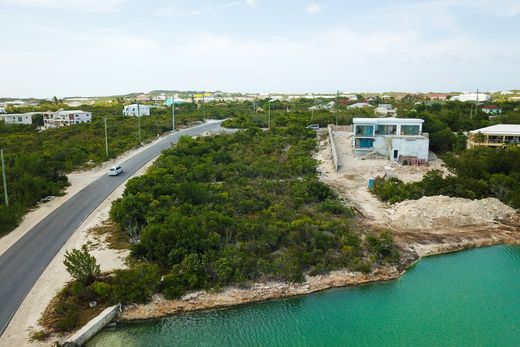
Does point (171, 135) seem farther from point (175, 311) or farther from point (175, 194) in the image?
point (175, 311)

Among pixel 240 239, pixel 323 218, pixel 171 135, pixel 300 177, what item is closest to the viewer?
pixel 240 239

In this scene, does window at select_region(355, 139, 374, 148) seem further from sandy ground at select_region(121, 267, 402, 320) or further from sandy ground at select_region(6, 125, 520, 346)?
sandy ground at select_region(121, 267, 402, 320)

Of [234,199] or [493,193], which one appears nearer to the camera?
[234,199]

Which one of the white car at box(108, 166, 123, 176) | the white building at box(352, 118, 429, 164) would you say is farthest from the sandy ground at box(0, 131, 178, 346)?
the white building at box(352, 118, 429, 164)

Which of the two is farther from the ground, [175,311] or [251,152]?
[251,152]

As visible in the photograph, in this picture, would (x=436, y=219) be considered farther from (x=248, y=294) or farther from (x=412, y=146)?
(x=412, y=146)

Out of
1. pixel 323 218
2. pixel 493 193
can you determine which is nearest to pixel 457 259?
pixel 323 218

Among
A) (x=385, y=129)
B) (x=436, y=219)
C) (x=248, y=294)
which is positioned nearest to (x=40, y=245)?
(x=248, y=294)
